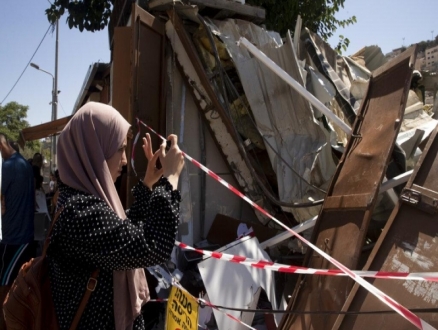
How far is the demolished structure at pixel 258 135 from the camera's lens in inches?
125

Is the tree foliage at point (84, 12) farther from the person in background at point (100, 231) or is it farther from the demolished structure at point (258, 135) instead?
the person in background at point (100, 231)

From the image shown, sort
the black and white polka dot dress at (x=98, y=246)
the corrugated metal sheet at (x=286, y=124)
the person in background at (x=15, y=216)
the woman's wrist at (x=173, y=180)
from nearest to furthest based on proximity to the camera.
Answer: the black and white polka dot dress at (x=98, y=246), the woman's wrist at (x=173, y=180), the person in background at (x=15, y=216), the corrugated metal sheet at (x=286, y=124)

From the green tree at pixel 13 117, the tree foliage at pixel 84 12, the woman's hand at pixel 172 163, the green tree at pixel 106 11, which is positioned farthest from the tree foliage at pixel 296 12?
the green tree at pixel 13 117

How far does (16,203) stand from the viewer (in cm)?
411

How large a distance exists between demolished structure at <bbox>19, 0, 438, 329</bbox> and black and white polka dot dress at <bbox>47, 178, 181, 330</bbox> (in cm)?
171

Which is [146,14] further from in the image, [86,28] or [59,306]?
[86,28]

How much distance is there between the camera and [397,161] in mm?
3549

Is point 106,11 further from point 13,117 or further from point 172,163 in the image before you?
point 13,117

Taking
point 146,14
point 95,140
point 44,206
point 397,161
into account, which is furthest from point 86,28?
point 95,140

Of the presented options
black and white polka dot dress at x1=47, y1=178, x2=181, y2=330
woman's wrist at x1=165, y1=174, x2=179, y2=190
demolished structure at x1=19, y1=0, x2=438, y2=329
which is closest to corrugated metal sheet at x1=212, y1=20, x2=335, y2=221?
demolished structure at x1=19, y1=0, x2=438, y2=329

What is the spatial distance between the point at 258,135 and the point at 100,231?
3.09 meters

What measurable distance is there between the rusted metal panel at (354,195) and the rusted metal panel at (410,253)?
0.67 feet

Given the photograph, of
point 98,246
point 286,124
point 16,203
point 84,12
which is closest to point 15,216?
point 16,203

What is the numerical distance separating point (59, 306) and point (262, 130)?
3.07 m
